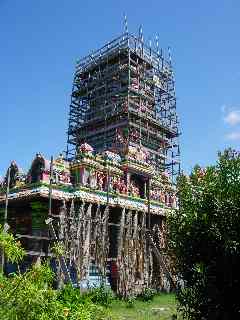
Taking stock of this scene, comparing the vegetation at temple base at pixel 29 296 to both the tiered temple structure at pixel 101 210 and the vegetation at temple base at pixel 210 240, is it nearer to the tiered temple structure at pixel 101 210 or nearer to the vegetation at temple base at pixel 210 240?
the vegetation at temple base at pixel 210 240

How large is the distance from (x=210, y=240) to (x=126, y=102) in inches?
1408

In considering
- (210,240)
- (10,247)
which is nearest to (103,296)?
(210,240)

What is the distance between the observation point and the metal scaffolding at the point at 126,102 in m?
46.9

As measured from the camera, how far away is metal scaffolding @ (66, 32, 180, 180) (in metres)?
46.9

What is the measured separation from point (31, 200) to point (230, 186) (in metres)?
15.1

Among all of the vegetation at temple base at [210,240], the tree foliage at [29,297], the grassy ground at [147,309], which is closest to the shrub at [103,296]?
the grassy ground at [147,309]

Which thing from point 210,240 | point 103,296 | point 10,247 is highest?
point 210,240

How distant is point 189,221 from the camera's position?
11984mm

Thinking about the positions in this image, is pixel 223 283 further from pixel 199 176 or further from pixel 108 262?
pixel 108 262

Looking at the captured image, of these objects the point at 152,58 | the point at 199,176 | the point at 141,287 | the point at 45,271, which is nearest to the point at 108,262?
the point at 141,287

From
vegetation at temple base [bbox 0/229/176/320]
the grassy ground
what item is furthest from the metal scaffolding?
vegetation at temple base [bbox 0/229/176/320]

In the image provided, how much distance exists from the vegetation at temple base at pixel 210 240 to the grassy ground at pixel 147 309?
654 cm

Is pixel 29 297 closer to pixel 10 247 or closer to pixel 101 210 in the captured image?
pixel 10 247

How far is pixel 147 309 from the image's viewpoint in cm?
2136
